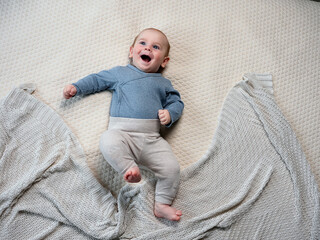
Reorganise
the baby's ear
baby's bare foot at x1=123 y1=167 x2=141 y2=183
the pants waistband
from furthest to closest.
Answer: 1. the baby's ear
2. the pants waistband
3. baby's bare foot at x1=123 y1=167 x2=141 y2=183

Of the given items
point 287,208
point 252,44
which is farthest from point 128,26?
point 287,208

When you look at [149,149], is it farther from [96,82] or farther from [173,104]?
[96,82]

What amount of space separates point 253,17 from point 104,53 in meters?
0.66

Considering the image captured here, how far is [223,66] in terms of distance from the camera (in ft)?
4.31

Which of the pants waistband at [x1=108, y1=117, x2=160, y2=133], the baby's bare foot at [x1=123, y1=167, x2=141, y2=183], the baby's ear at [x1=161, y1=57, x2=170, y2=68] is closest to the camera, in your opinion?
the baby's bare foot at [x1=123, y1=167, x2=141, y2=183]

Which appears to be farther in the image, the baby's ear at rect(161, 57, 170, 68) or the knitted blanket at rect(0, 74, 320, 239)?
the baby's ear at rect(161, 57, 170, 68)

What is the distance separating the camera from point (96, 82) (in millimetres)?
1203

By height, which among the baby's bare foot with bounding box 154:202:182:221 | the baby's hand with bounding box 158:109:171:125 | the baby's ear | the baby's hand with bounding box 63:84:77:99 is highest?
the baby's ear

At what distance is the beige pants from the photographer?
1.10m

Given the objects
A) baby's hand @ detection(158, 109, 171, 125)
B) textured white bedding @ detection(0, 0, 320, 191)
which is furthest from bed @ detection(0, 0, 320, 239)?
baby's hand @ detection(158, 109, 171, 125)

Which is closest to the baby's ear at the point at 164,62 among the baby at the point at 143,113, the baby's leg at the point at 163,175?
the baby at the point at 143,113

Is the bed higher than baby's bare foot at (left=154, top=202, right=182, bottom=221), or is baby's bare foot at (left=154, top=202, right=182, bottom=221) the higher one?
the bed

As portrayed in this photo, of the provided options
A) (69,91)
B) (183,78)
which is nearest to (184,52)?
(183,78)

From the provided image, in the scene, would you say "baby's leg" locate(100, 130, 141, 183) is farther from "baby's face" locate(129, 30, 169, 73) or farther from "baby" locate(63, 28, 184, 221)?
"baby's face" locate(129, 30, 169, 73)
